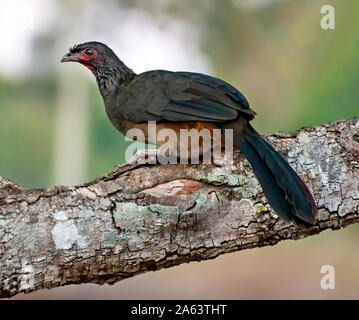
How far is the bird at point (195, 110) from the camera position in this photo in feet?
9.62

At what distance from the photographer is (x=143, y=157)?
3.51 meters

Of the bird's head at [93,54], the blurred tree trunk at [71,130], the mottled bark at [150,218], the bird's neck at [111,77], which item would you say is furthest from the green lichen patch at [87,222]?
the blurred tree trunk at [71,130]

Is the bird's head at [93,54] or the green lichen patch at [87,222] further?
the bird's head at [93,54]

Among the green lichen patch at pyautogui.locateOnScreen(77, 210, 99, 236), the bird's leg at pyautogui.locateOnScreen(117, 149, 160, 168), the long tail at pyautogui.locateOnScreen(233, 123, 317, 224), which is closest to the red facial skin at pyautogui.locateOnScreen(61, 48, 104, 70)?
the bird's leg at pyautogui.locateOnScreen(117, 149, 160, 168)

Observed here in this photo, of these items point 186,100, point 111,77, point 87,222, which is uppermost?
point 111,77

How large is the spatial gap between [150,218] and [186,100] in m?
1.07

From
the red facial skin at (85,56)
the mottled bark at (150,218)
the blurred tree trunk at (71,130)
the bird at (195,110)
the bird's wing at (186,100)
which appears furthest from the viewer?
the blurred tree trunk at (71,130)

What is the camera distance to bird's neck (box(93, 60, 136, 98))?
432 centimetres

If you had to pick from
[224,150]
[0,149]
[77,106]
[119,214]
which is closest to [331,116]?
[224,150]

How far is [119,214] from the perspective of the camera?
9.59 ft

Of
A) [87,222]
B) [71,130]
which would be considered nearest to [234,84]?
[71,130]

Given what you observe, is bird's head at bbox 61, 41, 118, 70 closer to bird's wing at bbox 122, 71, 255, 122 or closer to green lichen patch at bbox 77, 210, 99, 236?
bird's wing at bbox 122, 71, 255, 122

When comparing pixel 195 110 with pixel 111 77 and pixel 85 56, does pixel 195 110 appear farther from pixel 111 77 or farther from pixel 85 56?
pixel 85 56

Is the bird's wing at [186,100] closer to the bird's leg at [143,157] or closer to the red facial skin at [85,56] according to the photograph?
the bird's leg at [143,157]
